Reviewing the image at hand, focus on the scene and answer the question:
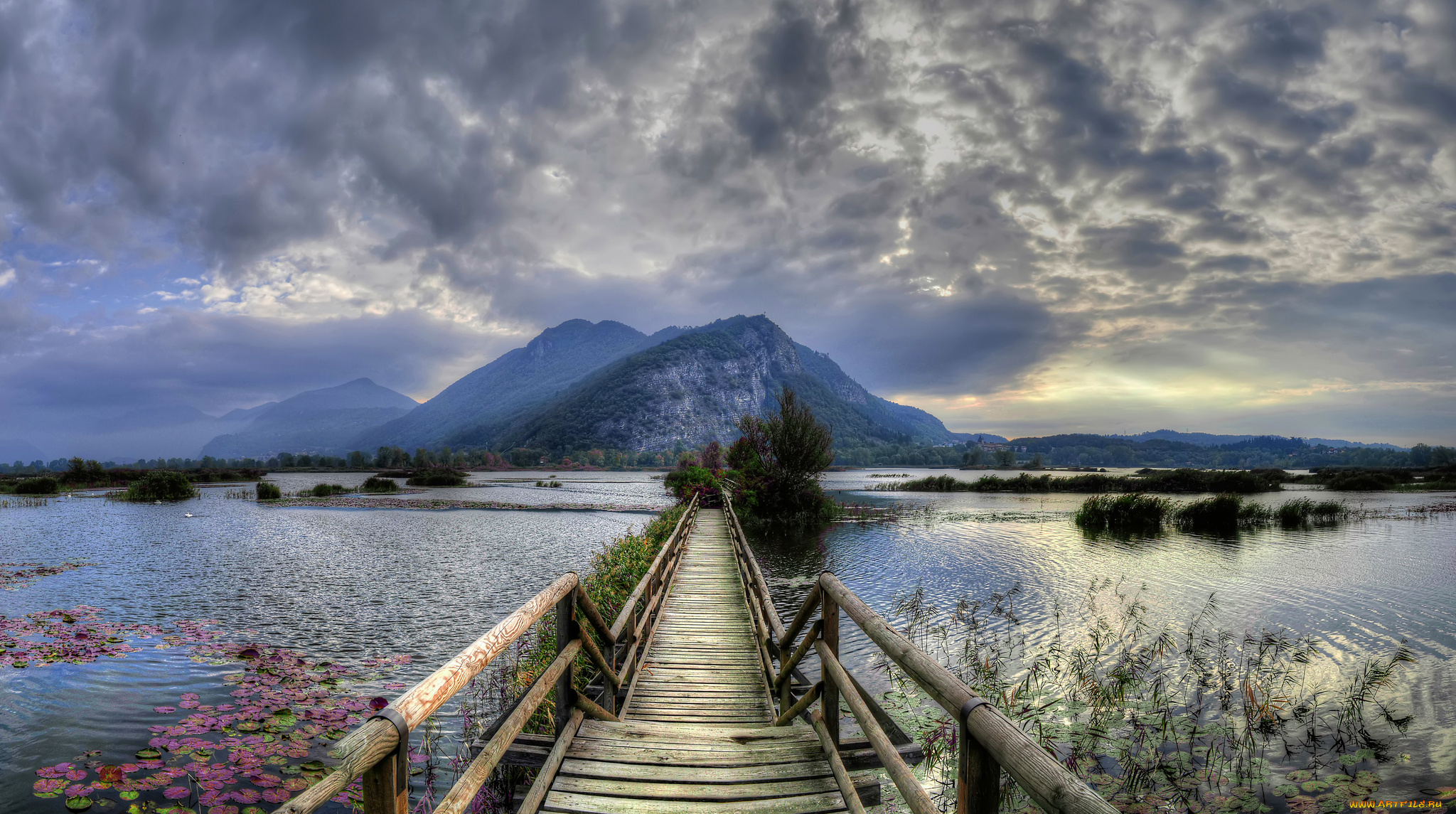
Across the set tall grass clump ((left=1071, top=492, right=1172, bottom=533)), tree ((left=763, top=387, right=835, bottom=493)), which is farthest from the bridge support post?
tall grass clump ((left=1071, top=492, right=1172, bottom=533))

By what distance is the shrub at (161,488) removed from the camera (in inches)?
1705

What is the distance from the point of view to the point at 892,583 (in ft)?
52.4

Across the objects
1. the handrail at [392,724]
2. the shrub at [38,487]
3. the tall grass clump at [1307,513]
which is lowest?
the tall grass clump at [1307,513]

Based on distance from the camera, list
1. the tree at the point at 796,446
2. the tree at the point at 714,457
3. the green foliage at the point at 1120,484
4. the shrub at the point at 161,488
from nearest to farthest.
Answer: the tree at the point at 796,446
the shrub at the point at 161,488
the tree at the point at 714,457
the green foliage at the point at 1120,484

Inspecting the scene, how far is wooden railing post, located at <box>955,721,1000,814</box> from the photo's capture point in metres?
1.97

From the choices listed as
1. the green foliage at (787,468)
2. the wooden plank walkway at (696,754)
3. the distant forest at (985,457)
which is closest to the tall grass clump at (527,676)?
the wooden plank walkway at (696,754)

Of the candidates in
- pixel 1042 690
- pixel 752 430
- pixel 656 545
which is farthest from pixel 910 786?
pixel 752 430

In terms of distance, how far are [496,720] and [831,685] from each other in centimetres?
223

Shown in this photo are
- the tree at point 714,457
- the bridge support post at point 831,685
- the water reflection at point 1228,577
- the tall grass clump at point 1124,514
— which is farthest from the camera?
the tree at point 714,457

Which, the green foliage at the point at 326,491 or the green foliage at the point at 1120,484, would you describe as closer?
the green foliage at the point at 326,491

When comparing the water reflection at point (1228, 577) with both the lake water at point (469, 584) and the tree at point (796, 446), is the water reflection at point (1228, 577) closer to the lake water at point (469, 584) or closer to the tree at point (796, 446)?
the lake water at point (469, 584)

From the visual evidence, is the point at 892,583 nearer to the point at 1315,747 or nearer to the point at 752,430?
the point at 1315,747

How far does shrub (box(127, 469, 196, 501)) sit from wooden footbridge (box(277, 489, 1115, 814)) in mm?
54970

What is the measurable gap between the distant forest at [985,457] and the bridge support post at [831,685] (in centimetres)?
11290
